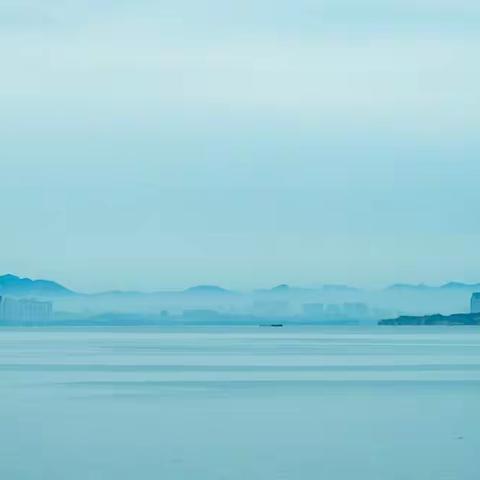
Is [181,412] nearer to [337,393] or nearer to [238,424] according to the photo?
[238,424]

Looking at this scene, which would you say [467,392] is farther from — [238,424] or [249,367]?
[249,367]

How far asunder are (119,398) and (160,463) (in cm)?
1593

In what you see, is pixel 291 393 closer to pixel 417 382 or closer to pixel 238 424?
pixel 417 382

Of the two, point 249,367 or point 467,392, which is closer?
point 467,392

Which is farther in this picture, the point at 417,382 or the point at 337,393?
the point at 417,382

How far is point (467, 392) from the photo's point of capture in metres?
42.9

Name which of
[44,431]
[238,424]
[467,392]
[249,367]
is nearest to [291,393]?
[467,392]

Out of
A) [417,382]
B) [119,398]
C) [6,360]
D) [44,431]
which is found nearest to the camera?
[44,431]

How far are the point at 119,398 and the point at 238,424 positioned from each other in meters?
9.06

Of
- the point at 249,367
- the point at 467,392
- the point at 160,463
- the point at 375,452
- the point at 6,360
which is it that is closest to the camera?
the point at 160,463

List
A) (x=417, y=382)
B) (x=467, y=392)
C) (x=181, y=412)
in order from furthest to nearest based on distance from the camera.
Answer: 1. (x=417, y=382)
2. (x=467, y=392)
3. (x=181, y=412)

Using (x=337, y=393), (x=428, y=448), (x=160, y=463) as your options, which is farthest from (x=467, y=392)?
(x=160, y=463)

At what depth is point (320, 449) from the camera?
26.9m

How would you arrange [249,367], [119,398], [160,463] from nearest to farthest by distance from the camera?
[160,463], [119,398], [249,367]
